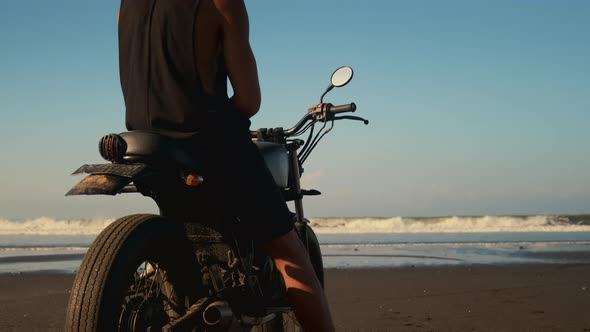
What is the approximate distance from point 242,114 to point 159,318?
38.6 inches

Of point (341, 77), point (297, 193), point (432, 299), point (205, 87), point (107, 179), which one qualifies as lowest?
point (432, 299)

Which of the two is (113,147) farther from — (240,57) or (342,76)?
(342,76)

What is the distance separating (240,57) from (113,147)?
0.68m

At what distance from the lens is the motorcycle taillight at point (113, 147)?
2.52m

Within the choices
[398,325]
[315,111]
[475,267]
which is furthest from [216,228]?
[475,267]

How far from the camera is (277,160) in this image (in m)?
3.56

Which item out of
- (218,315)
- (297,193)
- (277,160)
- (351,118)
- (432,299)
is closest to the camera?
(218,315)

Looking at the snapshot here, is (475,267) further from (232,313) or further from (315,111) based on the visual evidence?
(232,313)

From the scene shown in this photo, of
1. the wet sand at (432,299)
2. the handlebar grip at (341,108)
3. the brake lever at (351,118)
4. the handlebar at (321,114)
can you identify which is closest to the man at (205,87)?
the handlebar at (321,114)

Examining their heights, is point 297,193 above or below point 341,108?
below

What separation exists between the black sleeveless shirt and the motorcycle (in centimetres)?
14

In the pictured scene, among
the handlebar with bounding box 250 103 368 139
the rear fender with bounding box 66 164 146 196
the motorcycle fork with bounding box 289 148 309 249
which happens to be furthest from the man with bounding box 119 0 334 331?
the handlebar with bounding box 250 103 368 139

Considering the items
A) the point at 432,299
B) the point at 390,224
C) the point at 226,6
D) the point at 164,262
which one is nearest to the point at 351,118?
the point at 226,6

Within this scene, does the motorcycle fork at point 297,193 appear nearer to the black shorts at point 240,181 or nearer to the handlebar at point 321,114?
the handlebar at point 321,114
